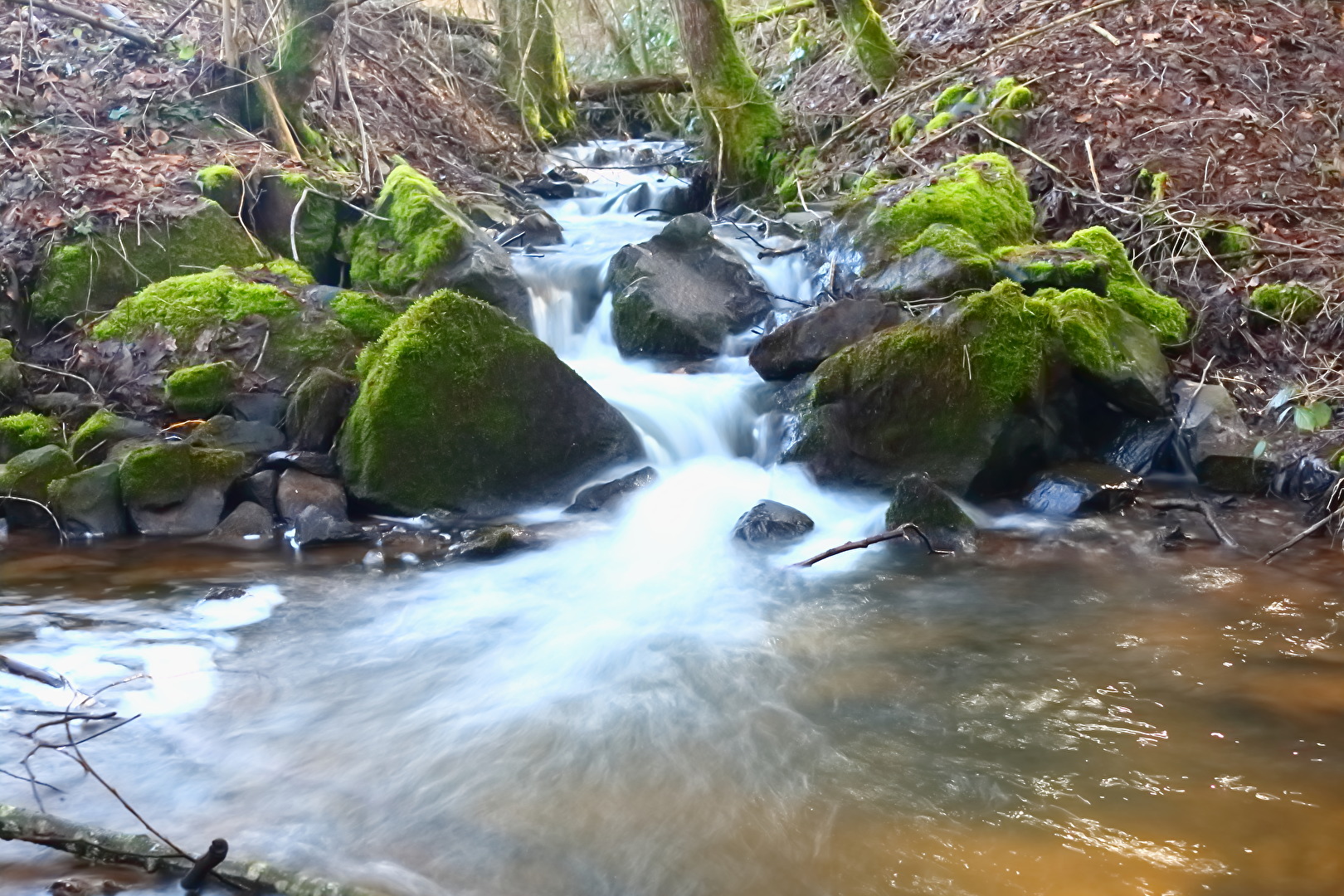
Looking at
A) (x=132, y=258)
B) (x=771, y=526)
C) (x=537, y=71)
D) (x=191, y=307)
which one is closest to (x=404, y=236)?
(x=191, y=307)

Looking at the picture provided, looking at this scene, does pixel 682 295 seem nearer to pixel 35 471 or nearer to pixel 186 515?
pixel 186 515

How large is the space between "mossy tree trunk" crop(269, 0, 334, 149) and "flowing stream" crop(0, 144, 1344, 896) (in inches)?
202

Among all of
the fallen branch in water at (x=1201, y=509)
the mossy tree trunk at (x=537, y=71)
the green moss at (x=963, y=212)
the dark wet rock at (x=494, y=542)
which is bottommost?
the fallen branch in water at (x=1201, y=509)

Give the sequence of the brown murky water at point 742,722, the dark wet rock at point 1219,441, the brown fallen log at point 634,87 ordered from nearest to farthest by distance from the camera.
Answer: the brown murky water at point 742,722, the dark wet rock at point 1219,441, the brown fallen log at point 634,87

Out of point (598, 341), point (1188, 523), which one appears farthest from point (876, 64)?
point (1188, 523)

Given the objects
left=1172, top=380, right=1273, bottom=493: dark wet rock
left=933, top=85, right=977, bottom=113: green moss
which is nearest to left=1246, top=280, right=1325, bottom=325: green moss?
left=1172, top=380, right=1273, bottom=493: dark wet rock

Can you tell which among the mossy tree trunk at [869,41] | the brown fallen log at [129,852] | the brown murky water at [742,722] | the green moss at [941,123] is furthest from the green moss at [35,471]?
the mossy tree trunk at [869,41]

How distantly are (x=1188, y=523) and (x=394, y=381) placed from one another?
4.69m

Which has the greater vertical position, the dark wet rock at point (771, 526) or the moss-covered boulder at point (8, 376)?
the moss-covered boulder at point (8, 376)

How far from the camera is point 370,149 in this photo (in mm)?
9562

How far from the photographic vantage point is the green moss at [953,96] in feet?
31.8

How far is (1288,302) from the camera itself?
22.0ft

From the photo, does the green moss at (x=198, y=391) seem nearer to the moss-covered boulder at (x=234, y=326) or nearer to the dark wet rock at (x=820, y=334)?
the moss-covered boulder at (x=234, y=326)

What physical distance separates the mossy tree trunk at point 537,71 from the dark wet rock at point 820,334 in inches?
265
